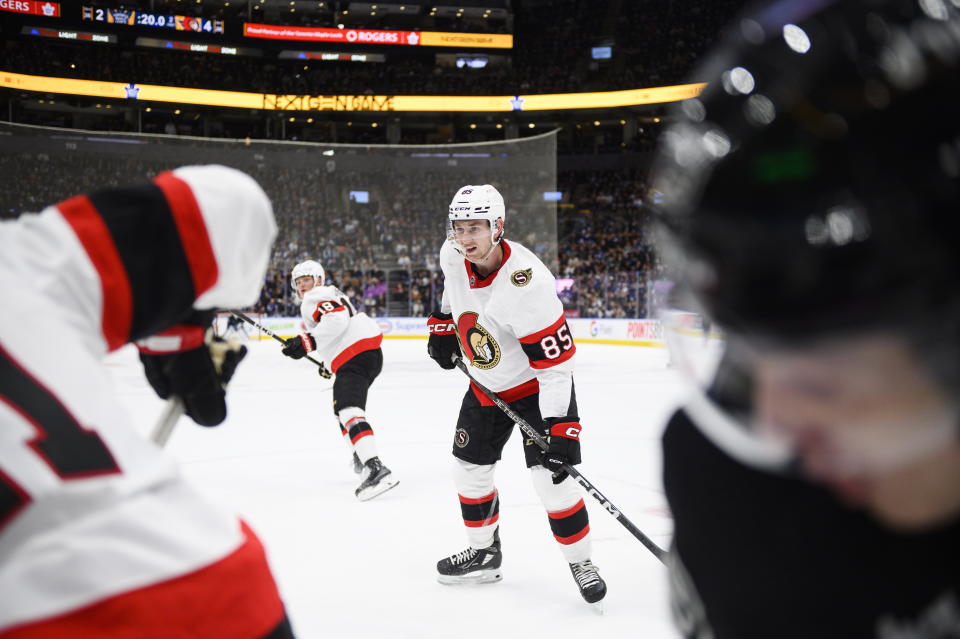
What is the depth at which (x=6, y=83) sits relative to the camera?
56.7ft

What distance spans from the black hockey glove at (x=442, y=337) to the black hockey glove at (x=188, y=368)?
1.91 m

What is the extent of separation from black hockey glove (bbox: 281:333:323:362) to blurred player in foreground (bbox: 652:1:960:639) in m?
4.14

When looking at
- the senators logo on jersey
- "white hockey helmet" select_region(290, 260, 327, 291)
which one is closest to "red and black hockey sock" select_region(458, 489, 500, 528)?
the senators logo on jersey

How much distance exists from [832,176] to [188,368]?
0.92 metres

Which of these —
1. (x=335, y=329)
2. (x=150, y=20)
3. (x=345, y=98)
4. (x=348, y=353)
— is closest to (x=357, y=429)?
(x=348, y=353)

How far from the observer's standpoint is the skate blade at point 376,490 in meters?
3.58

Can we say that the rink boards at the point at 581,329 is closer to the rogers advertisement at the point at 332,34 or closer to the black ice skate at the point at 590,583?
the black ice skate at the point at 590,583

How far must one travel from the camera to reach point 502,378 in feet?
8.87

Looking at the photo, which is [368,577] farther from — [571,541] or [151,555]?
[151,555]

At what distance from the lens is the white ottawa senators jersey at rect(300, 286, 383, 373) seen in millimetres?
4152

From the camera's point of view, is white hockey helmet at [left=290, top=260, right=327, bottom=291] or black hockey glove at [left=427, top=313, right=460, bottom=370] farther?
white hockey helmet at [left=290, top=260, right=327, bottom=291]

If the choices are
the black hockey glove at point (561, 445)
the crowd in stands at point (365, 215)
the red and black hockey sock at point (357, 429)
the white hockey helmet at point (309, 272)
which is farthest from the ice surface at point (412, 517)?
the crowd in stands at point (365, 215)

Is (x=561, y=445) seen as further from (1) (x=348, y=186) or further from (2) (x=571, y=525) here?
(1) (x=348, y=186)

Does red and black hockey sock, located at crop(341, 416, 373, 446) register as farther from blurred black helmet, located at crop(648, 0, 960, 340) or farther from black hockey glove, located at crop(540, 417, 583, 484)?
blurred black helmet, located at crop(648, 0, 960, 340)
